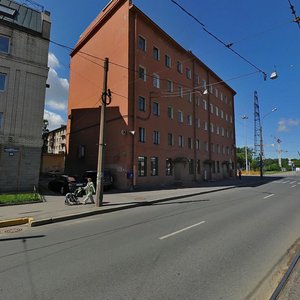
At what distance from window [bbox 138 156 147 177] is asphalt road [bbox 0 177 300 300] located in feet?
52.5

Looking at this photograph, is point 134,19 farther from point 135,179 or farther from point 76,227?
point 76,227

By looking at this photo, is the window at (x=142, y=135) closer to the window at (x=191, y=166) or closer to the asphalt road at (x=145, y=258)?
the window at (x=191, y=166)

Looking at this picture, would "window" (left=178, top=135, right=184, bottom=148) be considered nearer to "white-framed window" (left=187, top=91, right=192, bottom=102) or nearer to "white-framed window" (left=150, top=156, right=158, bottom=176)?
"white-framed window" (left=150, top=156, right=158, bottom=176)

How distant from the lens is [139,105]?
26.8 metres

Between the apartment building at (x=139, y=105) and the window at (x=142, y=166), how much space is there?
10cm

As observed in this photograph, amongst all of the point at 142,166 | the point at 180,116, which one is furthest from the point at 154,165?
the point at 180,116

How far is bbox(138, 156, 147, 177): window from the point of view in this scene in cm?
2625

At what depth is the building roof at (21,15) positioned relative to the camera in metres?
20.4

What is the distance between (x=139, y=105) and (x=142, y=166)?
599cm

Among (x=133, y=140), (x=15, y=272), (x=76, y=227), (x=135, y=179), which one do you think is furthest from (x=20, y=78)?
(x=15, y=272)

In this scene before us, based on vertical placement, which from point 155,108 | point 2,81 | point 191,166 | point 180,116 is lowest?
point 191,166

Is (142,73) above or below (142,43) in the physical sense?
below

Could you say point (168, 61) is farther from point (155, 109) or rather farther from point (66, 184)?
point (66, 184)

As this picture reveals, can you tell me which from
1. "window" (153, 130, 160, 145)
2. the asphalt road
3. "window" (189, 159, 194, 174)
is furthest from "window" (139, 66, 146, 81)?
the asphalt road
